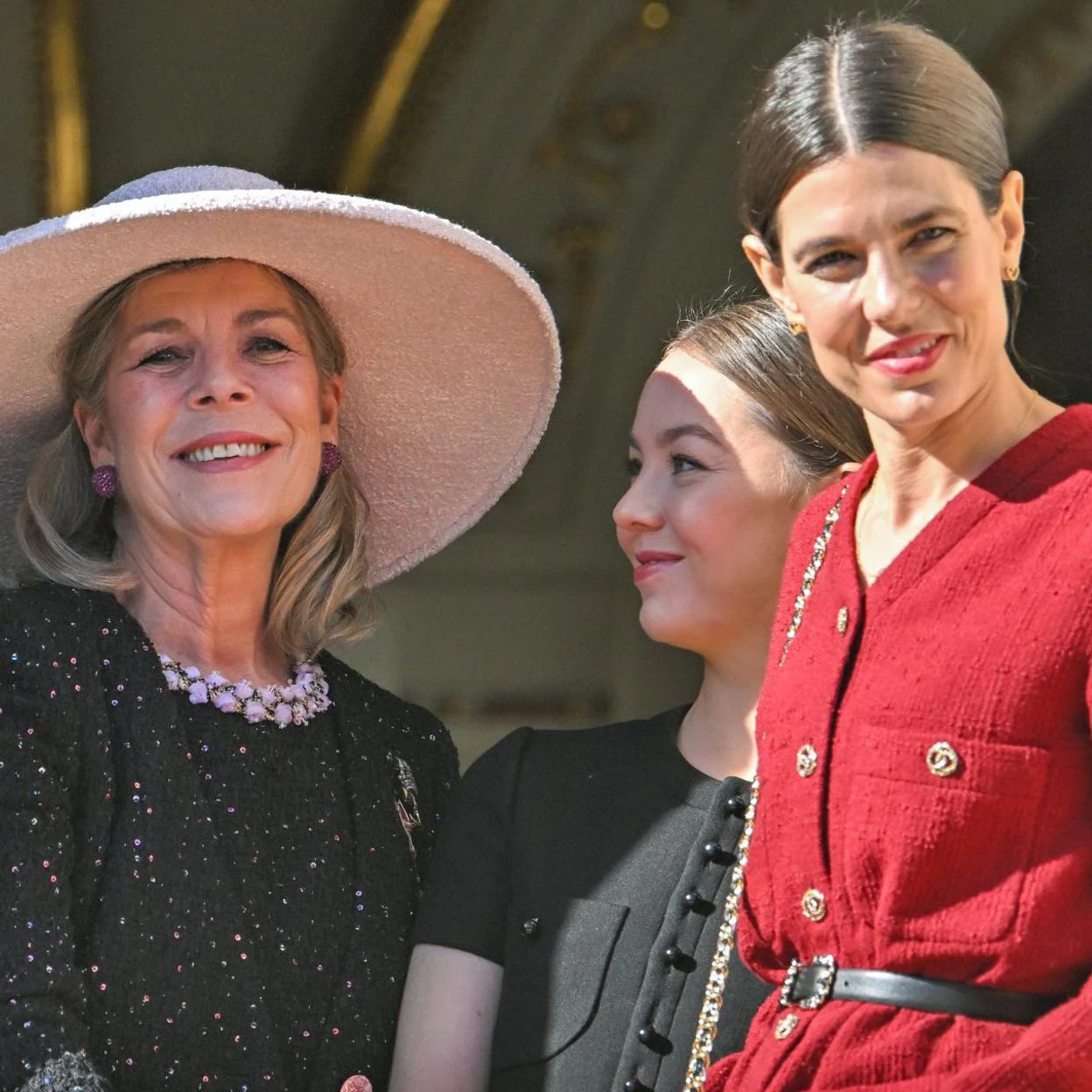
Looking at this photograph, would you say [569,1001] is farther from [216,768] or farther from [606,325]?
[606,325]

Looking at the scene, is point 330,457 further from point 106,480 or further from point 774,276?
point 774,276

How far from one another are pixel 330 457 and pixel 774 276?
1.19 meters

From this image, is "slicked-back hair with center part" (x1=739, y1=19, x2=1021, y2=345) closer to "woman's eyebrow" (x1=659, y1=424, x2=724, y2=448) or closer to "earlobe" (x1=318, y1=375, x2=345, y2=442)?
"woman's eyebrow" (x1=659, y1=424, x2=724, y2=448)

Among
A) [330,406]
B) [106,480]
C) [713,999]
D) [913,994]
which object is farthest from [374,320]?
[913,994]

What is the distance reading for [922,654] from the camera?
1.62m

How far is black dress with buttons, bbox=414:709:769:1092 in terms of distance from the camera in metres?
2.30

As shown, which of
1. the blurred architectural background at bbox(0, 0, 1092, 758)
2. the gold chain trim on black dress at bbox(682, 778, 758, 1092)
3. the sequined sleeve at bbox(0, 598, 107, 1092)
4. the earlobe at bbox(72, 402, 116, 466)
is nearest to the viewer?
the gold chain trim on black dress at bbox(682, 778, 758, 1092)

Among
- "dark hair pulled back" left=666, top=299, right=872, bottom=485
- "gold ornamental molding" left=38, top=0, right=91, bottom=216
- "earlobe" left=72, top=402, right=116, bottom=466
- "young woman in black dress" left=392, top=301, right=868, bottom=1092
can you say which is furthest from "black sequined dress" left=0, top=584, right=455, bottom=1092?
"gold ornamental molding" left=38, top=0, right=91, bottom=216

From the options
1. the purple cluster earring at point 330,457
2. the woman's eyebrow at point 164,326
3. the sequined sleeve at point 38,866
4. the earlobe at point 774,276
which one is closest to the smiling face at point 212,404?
the woman's eyebrow at point 164,326

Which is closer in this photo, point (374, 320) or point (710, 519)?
point (710, 519)

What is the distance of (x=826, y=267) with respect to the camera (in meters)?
1.67

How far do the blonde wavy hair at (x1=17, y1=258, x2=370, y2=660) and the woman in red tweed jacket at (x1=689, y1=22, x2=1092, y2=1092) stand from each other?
1171mm

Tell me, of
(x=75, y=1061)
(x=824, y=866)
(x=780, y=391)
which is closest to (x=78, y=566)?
(x=75, y=1061)

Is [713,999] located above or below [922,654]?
below
